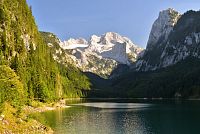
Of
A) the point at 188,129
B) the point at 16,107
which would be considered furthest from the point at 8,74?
the point at 188,129

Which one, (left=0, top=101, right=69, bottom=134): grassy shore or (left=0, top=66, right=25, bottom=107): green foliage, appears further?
(left=0, top=66, right=25, bottom=107): green foliage

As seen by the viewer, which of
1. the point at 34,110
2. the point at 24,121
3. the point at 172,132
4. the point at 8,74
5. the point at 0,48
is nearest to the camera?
the point at 24,121

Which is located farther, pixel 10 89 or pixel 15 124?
pixel 10 89

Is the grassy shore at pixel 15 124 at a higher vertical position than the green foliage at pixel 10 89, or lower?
lower

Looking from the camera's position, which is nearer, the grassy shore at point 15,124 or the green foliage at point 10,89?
the grassy shore at point 15,124

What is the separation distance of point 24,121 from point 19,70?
3589 inches

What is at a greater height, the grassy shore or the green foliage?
the green foliage

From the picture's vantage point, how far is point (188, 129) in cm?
12106

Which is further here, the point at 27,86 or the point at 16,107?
the point at 27,86

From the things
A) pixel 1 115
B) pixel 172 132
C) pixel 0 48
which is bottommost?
pixel 172 132

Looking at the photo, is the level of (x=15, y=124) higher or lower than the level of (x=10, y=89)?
lower

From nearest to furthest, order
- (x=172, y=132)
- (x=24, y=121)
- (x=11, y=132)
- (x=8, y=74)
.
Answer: (x=11, y=132), (x=24, y=121), (x=172, y=132), (x=8, y=74)

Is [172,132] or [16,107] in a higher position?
[16,107]

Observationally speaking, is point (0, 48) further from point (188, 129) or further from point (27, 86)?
point (188, 129)
